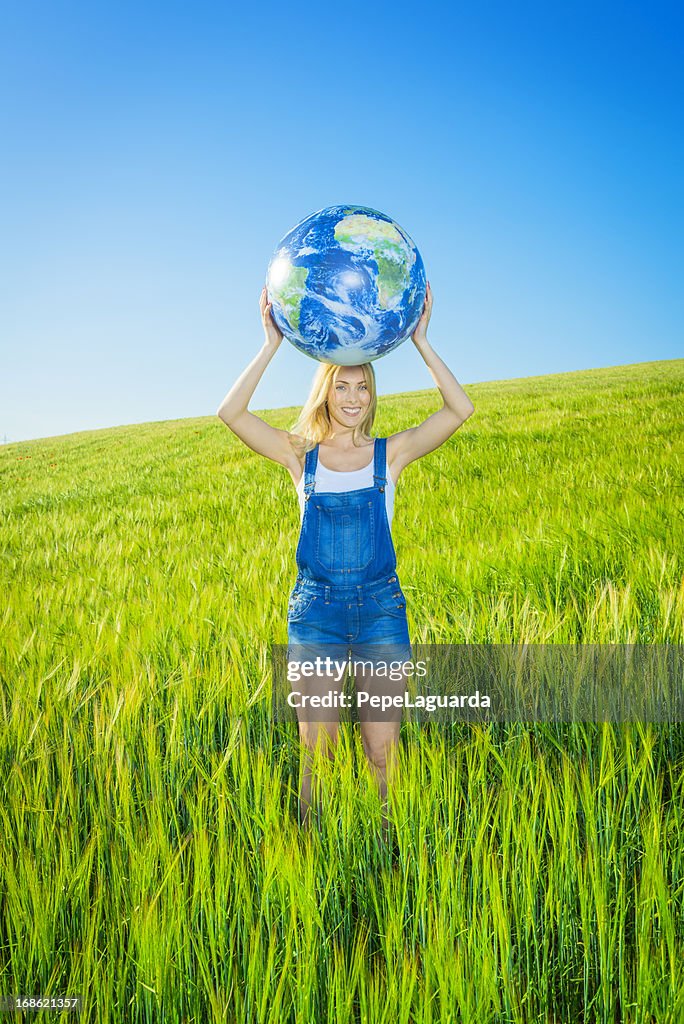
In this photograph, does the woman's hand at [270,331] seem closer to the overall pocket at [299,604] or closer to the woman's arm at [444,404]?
the woman's arm at [444,404]

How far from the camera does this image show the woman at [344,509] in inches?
90.9

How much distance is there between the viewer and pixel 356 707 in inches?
103

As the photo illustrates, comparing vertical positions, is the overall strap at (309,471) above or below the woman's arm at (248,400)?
below

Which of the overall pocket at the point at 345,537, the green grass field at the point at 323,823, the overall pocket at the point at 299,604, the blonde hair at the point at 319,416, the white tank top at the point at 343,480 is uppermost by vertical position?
the blonde hair at the point at 319,416

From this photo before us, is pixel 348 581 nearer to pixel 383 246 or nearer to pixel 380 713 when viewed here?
pixel 380 713

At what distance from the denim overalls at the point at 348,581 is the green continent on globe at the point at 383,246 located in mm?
515

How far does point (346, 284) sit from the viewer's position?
213cm

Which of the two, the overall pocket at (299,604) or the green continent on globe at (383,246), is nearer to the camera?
the green continent on globe at (383,246)

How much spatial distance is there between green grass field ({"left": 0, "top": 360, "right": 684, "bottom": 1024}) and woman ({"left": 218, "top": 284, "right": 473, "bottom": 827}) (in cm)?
26

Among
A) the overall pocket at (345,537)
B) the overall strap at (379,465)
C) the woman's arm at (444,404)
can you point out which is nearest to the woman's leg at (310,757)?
the overall pocket at (345,537)

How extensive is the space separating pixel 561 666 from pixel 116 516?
6348 mm

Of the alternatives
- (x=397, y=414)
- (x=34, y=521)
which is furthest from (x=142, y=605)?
(x=397, y=414)

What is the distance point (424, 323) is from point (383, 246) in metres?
0.35

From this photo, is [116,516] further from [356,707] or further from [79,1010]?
[79,1010]
